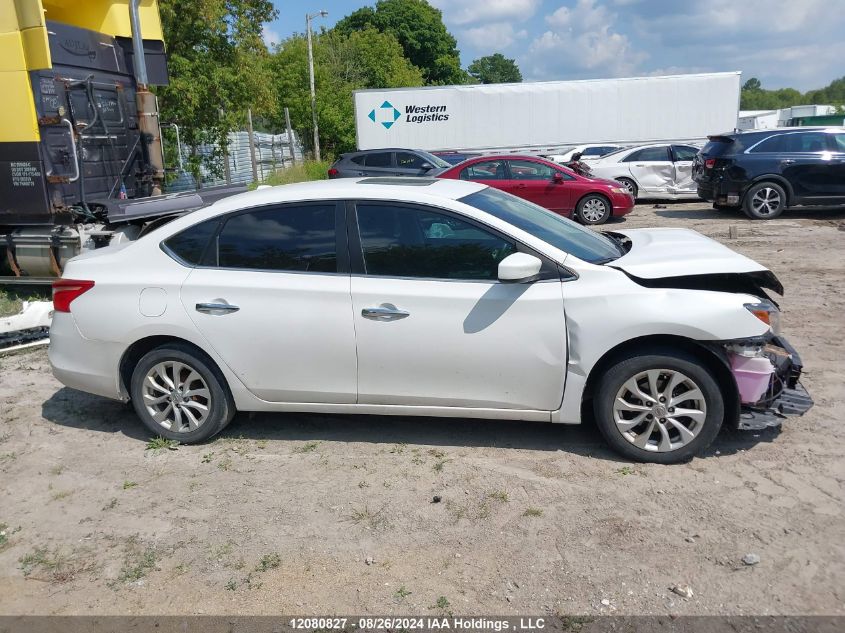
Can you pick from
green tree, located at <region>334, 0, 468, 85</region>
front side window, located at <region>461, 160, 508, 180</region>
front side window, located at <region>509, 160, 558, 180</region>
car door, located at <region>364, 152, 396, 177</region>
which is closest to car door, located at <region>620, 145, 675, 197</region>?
front side window, located at <region>509, 160, 558, 180</region>

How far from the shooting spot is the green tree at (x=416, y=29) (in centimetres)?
7044

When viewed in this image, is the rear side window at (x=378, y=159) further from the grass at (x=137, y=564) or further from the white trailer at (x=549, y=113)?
the grass at (x=137, y=564)

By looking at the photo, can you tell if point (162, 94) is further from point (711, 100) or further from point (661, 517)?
point (711, 100)

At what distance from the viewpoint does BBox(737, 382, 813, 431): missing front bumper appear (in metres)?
4.26

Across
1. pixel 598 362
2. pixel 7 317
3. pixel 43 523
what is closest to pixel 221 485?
pixel 43 523

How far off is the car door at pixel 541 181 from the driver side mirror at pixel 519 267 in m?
10.5

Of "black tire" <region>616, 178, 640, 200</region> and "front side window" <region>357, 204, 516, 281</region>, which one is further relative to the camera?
"black tire" <region>616, 178, 640, 200</region>

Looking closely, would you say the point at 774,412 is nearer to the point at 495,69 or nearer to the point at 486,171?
the point at 486,171

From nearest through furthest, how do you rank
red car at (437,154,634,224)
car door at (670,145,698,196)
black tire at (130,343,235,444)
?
black tire at (130,343,235,444), red car at (437,154,634,224), car door at (670,145,698,196)

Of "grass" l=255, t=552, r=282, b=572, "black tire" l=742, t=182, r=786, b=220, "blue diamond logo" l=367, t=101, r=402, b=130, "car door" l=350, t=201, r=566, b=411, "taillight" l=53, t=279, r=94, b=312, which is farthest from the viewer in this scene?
"blue diamond logo" l=367, t=101, r=402, b=130

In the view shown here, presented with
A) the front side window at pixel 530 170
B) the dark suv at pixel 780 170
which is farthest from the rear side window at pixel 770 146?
the front side window at pixel 530 170

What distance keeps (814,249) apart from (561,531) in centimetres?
916

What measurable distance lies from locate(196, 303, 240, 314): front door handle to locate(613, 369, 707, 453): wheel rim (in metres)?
2.41

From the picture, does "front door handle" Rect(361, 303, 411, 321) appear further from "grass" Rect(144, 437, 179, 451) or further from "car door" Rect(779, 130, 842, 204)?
"car door" Rect(779, 130, 842, 204)
